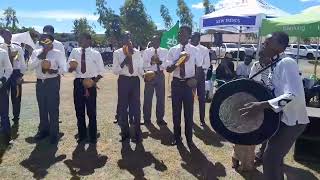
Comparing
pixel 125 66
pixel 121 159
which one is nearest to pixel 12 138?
pixel 121 159

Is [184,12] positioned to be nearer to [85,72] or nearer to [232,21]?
[232,21]

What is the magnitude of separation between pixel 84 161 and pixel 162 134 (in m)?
2.23

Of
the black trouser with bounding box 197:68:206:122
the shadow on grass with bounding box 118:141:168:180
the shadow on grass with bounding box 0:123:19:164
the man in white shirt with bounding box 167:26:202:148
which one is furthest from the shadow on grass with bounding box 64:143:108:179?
the black trouser with bounding box 197:68:206:122

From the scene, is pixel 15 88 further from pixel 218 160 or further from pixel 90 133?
pixel 218 160

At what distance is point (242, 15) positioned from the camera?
13.3 metres

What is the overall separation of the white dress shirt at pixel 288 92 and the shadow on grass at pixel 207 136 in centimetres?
360

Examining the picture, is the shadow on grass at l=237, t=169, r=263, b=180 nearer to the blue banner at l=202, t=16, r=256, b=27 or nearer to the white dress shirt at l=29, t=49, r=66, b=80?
the white dress shirt at l=29, t=49, r=66, b=80

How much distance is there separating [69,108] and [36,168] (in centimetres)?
514

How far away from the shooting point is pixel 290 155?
7066 millimetres

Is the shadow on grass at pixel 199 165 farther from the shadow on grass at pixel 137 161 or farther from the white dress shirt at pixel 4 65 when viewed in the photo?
the white dress shirt at pixel 4 65

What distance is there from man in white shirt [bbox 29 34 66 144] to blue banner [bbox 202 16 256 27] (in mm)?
7458

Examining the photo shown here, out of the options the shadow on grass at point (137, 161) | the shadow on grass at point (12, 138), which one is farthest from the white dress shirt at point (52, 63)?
the shadow on grass at point (137, 161)

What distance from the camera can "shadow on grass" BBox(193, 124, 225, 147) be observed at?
789 cm

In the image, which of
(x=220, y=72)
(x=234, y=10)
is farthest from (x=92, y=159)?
(x=234, y=10)
